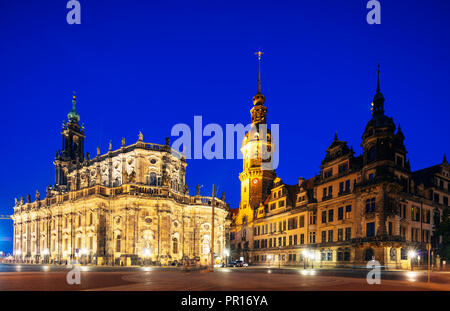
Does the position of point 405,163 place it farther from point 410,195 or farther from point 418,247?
point 418,247

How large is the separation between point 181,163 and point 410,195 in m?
40.8

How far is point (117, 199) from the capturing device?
2345 inches

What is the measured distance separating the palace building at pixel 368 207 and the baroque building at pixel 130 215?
16.4 m

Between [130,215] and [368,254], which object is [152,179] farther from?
[368,254]

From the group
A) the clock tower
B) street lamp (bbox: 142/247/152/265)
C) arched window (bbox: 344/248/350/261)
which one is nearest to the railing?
street lamp (bbox: 142/247/152/265)

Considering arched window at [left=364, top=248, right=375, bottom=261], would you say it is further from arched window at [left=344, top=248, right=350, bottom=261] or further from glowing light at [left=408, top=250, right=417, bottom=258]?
glowing light at [left=408, top=250, right=417, bottom=258]

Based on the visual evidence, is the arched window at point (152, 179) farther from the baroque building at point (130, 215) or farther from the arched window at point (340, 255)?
the arched window at point (340, 255)

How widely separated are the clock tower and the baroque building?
14883 millimetres

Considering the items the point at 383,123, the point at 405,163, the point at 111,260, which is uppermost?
the point at 383,123

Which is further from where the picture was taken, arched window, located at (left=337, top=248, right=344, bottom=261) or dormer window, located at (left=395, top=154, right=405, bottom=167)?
arched window, located at (left=337, top=248, right=344, bottom=261)

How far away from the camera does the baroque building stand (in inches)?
2274

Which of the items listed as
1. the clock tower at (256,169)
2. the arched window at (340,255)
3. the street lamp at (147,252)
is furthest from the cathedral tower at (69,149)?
the arched window at (340,255)

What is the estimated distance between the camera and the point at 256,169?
84.8 meters
